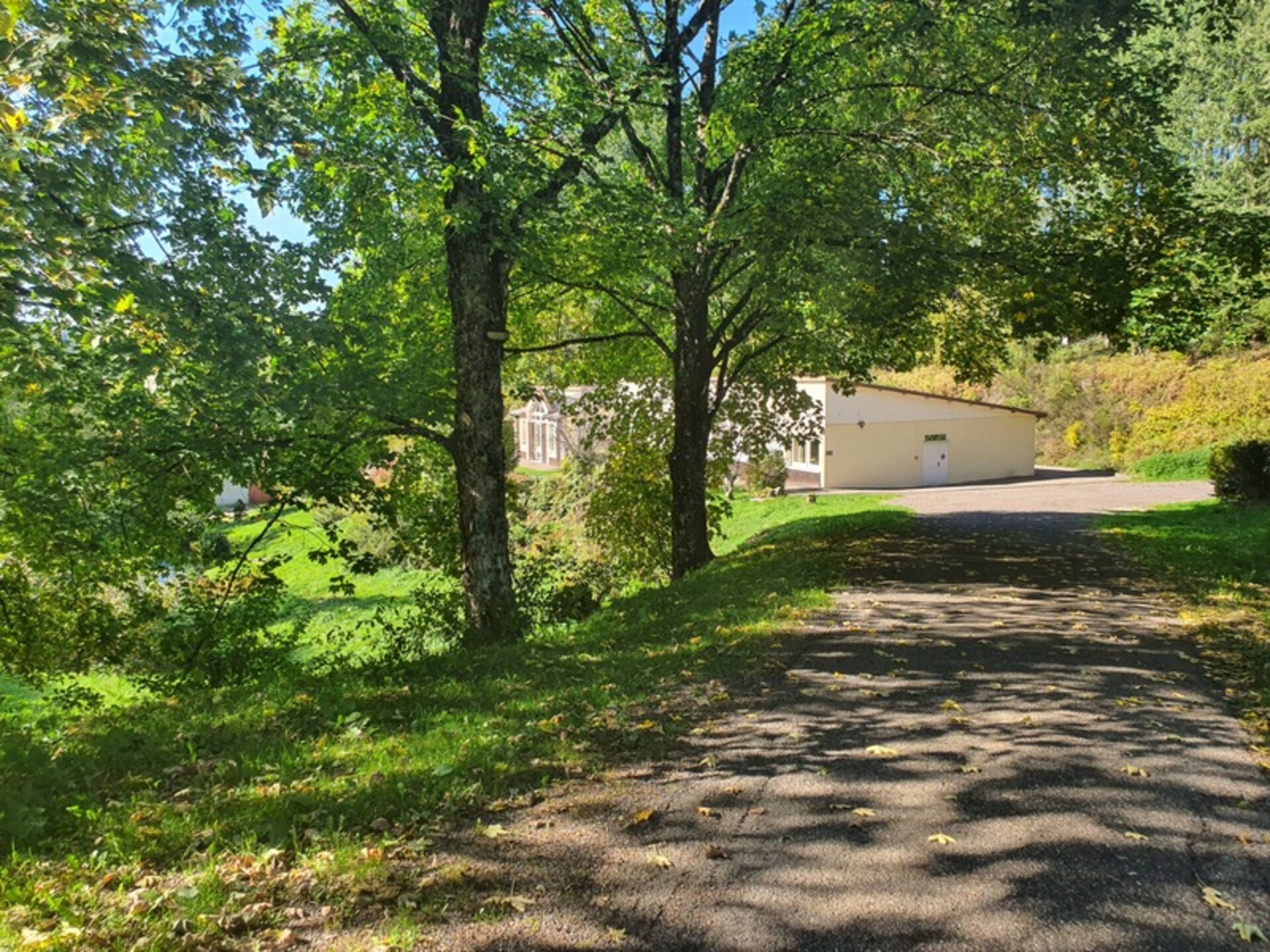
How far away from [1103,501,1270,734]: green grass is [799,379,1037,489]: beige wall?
15084mm

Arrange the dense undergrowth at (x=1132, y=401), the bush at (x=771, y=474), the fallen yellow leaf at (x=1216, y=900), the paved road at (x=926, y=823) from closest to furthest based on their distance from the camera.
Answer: the paved road at (x=926, y=823) → the fallen yellow leaf at (x=1216, y=900) → the bush at (x=771, y=474) → the dense undergrowth at (x=1132, y=401)

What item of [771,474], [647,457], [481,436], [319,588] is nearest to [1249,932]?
[481,436]

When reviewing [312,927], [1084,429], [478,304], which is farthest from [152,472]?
[1084,429]

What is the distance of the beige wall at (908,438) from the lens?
36156mm

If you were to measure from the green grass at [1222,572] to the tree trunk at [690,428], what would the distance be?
7.04 metres

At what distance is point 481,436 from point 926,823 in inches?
267

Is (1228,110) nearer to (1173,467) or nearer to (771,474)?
(1173,467)

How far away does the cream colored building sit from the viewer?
36188mm

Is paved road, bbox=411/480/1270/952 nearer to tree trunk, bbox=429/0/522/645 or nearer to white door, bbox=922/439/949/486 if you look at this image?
tree trunk, bbox=429/0/522/645

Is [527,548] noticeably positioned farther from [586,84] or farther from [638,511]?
[586,84]

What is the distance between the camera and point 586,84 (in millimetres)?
9656

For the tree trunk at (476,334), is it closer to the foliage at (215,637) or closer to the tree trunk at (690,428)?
the foliage at (215,637)

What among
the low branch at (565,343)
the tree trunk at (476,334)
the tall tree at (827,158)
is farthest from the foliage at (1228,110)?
the tree trunk at (476,334)

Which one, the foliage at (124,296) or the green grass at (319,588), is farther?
the green grass at (319,588)
